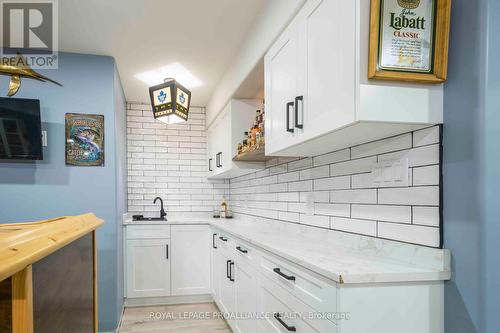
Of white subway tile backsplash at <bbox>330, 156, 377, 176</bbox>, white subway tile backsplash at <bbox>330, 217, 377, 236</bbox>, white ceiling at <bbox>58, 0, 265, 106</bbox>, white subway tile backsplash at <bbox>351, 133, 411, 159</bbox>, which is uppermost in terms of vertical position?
white ceiling at <bbox>58, 0, 265, 106</bbox>

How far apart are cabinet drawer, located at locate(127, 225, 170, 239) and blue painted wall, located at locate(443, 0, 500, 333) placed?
3.19 metres

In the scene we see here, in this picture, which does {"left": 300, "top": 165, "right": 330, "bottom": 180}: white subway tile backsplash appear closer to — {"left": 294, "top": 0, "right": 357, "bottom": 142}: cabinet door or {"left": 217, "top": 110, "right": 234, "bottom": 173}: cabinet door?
{"left": 294, "top": 0, "right": 357, "bottom": 142}: cabinet door

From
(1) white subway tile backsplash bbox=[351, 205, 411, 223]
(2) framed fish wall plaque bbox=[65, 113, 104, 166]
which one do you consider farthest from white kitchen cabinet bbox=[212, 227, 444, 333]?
(2) framed fish wall plaque bbox=[65, 113, 104, 166]

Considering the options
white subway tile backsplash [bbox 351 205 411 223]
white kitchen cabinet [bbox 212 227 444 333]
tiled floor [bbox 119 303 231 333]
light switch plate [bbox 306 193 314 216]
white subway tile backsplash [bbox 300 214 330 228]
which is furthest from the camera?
tiled floor [bbox 119 303 231 333]

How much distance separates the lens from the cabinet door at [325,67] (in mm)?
1308

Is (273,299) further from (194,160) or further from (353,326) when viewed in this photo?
(194,160)

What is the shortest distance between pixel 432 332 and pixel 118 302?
2904 mm

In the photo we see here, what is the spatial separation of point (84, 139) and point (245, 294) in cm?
202

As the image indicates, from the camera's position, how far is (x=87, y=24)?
262cm

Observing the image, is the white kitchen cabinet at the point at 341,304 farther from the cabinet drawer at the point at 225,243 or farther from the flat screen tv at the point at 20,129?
the flat screen tv at the point at 20,129

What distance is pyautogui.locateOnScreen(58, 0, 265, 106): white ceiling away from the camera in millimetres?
2381

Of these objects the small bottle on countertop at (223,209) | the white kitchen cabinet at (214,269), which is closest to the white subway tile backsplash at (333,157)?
the white kitchen cabinet at (214,269)

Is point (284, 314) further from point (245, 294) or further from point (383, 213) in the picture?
point (245, 294)

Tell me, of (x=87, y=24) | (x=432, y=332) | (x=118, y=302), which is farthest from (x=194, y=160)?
(x=432, y=332)
